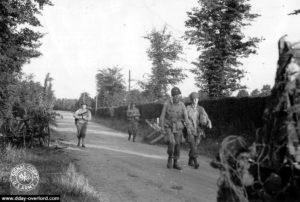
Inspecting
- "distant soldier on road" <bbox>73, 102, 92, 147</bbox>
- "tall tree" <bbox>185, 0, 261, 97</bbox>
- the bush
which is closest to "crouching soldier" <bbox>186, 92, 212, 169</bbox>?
the bush

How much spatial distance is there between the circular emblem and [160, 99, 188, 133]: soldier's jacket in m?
4.71

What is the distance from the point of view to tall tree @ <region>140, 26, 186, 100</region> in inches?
1532

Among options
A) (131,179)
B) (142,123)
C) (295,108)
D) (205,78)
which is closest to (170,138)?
(131,179)

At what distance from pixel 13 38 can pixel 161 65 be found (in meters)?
26.7

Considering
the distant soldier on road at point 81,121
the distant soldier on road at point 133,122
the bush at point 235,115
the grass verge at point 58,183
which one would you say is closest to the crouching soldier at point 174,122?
the grass verge at point 58,183

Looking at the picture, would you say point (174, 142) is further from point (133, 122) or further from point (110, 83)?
point (110, 83)

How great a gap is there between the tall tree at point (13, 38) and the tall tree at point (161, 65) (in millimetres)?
25401

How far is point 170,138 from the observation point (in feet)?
30.8

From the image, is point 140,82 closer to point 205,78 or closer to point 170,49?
point 170,49

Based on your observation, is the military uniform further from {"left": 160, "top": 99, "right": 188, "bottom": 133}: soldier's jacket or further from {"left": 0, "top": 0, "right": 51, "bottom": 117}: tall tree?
{"left": 160, "top": 99, "right": 188, "bottom": 133}: soldier's jacket

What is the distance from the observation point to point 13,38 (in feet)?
43.0

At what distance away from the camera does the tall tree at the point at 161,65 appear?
38906mm

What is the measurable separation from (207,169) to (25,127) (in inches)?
225

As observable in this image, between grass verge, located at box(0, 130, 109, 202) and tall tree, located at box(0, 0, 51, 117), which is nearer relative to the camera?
grass verge, located at box(0, 130, 109, 202)
